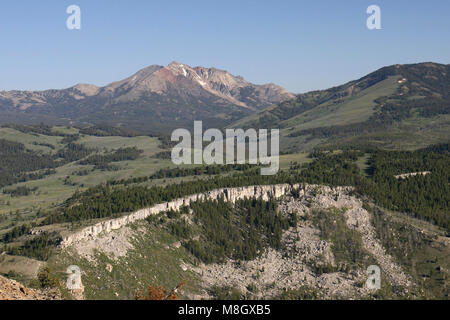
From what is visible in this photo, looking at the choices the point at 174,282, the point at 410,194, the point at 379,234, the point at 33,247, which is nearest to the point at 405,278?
the point at 379,234

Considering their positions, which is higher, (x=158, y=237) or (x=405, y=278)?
(x=158, y=237)

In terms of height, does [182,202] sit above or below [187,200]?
below

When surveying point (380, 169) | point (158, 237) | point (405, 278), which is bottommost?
point (405, 278)

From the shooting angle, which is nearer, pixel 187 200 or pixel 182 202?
pixel 182 202
